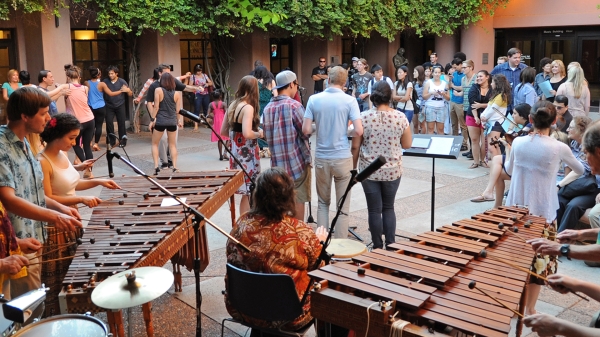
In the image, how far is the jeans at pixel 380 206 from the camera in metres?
6.33

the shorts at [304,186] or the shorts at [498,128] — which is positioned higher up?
the shorts at [498,128]

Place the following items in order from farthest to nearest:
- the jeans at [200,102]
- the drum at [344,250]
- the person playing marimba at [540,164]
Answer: the jeans at [200,102], the person playing marimba at [540,164], the drum at [344,250]

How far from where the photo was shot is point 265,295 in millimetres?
3850

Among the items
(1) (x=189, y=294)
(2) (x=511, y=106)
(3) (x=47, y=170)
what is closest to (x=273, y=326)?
(1) (x=189, y=294)

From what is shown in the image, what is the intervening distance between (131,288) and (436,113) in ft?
32.5

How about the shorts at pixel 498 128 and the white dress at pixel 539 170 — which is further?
the shorts at pixel 498 128

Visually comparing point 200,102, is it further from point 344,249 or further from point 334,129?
point 344,249

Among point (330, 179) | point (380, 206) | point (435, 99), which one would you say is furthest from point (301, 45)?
point (380, 206)

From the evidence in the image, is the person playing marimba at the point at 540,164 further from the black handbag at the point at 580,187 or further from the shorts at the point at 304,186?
the shorts at the point at 304,186

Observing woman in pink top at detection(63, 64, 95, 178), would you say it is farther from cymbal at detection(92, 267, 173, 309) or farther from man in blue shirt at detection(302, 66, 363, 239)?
cymbal at detection(92, 267, 173, 309)

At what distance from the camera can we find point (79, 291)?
374 cm

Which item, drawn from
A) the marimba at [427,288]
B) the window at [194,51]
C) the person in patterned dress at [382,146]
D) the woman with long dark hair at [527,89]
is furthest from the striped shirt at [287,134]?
the window at [194,51]

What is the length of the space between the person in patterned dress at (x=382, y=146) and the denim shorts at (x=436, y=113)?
6335 mm

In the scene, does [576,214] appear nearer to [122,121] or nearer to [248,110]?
[248,110]
